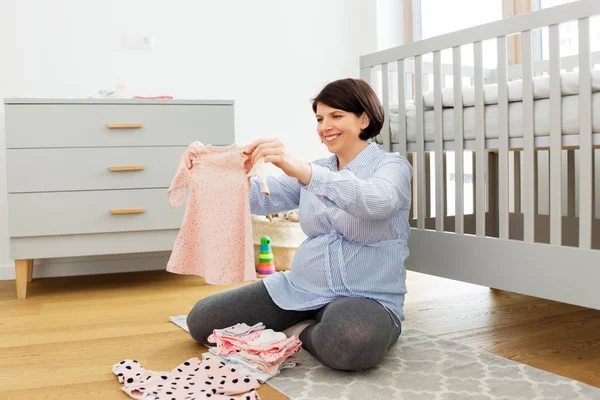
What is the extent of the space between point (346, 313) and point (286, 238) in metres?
1.64

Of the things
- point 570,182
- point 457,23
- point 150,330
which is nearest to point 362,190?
point 150,330

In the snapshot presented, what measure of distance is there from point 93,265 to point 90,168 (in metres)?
0.72

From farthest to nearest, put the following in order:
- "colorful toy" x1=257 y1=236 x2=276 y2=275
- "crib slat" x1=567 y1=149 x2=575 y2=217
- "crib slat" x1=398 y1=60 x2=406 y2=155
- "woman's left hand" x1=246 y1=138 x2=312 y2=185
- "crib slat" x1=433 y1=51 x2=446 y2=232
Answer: "colorful toy" x1=257 y1=236 x2=276 y2=275 < "crib slat" x1=567 y1=149 x2=575 y2=217 < "crib slat" x1=398 y1=60 x2=406 y2=155 < "crib slat" x1=433 y1=51 x2=446 y2=232 < "woman's left hand" x1=246 y1=138 x2=312 y2=185

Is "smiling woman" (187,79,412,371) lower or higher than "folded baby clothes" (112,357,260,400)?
higher

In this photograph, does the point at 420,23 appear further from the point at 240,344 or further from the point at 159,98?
the point at 240,344

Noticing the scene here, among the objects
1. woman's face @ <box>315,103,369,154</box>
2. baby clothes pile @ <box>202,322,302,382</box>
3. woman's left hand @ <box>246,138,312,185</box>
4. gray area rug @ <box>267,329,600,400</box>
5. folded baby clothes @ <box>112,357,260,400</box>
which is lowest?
gray area rug @ <box>267,329,600,400</box>

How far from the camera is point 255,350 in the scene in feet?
5.56

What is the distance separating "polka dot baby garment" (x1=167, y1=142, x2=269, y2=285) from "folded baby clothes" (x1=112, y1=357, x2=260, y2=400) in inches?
9.6

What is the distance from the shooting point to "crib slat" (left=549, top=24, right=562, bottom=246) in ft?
5.56

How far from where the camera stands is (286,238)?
10.8 feet

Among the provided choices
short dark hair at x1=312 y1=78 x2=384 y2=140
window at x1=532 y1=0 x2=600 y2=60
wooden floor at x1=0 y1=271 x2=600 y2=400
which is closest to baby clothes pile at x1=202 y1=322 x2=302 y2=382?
wooden floor at x1=0 y1=271 x2=600 y2=400

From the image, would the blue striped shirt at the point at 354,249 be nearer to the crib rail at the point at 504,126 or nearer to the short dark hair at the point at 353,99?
the short dark hair at the point at 353,99

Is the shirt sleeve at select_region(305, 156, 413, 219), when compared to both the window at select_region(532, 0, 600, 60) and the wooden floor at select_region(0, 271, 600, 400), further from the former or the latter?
the window at select_region(532, 0, 600, 60)

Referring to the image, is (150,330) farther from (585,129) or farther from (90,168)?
(585,129)
